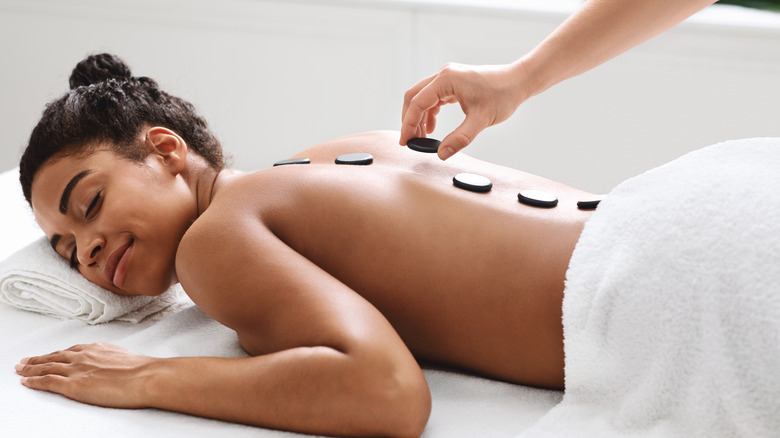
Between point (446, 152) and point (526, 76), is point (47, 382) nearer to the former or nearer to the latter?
point (446, 152)

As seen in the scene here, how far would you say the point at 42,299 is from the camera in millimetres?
1492

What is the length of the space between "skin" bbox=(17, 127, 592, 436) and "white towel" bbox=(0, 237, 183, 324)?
104 millimetres

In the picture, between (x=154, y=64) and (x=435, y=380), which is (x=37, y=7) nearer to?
(x=154, y=64)

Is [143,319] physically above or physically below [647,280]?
below

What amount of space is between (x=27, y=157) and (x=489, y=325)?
0.85 m

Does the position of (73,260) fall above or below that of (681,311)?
below

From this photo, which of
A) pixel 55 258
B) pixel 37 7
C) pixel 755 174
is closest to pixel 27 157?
pixel 55 258

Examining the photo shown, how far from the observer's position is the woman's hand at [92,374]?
1168 millimetres

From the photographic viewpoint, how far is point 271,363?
42.5 inches

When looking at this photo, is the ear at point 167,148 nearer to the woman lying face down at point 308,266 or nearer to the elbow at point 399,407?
the woman lying face down at point 308,266

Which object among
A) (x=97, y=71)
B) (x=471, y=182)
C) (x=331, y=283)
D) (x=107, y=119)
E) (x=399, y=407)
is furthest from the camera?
(x=97, y=71)

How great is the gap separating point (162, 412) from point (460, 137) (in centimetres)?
61

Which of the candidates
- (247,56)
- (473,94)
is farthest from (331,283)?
(247,56)

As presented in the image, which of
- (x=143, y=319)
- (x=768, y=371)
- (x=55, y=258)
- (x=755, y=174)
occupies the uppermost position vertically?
(x=755, y=174)
